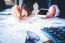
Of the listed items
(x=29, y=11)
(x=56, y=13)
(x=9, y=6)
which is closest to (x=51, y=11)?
(x=56, y=13)

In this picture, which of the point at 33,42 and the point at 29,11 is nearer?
the point at 33,42

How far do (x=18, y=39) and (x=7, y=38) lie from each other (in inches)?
1.8

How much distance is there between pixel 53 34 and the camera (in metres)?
0.57

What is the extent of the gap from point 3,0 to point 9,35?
2.24ft

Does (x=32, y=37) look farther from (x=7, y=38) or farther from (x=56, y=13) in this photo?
(x=56, y=13)

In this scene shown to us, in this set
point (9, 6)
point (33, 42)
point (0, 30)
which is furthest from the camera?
point (9, 6)

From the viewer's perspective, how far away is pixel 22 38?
560 millimetres

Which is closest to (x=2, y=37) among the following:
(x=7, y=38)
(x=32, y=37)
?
(x=7, y=38)

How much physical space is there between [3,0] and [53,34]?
762 millimetres

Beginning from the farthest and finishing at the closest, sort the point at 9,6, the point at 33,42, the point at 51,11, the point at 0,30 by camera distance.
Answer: the point at 9,6
the point at 51,11
the point at 0,30
the point at 33,42

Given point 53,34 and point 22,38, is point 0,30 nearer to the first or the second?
point 22,38

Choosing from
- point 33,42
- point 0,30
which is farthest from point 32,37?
point 0,30

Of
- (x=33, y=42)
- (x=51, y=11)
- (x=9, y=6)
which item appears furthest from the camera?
(x=9, y=6)

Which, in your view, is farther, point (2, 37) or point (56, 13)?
point (56, 13)
